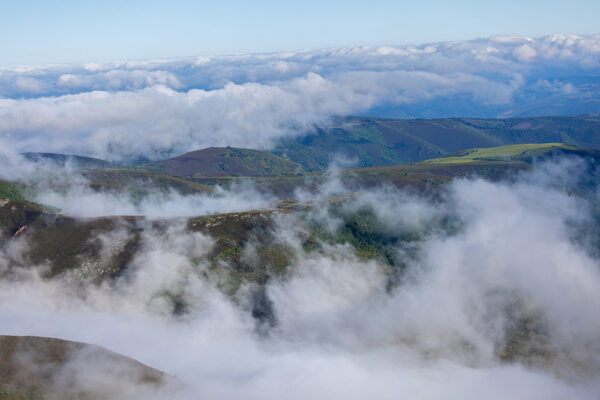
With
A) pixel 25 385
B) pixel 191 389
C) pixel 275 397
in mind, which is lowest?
pixel 275 397

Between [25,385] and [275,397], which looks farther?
[275,397]

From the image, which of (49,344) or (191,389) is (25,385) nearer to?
(49,344)

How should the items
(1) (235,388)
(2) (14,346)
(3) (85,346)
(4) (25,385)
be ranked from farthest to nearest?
1. (1) (235,388)
2. (3) (85,346)
3. (2) (14,346)
4. (4) (25,385)

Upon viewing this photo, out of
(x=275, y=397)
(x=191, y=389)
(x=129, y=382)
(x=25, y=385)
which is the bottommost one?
(x=275, y=397)

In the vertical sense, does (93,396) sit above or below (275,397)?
above

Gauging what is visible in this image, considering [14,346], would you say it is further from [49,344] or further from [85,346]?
[85,346]

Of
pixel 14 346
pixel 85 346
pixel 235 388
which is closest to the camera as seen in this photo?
pixel 14 346

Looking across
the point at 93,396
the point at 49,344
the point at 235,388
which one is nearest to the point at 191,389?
the point at 235,388

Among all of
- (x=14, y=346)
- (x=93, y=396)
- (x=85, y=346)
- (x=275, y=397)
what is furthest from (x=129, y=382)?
(x=275, y=397)

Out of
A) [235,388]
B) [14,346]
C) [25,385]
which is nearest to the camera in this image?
[25,385]
